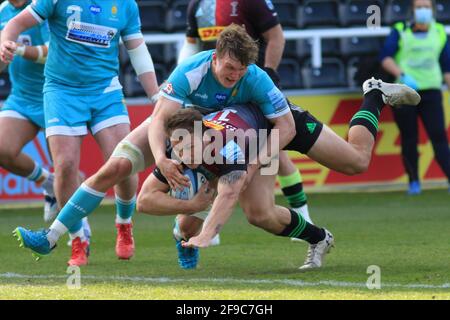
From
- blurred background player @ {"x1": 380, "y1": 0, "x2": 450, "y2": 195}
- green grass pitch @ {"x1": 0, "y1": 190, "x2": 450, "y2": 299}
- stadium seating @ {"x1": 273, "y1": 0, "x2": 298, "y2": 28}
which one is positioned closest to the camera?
green grass pitch @ {"x1": 0, "y1": 190, "x2": 450, "y2": 299}

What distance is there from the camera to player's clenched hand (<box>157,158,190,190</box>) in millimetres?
7562

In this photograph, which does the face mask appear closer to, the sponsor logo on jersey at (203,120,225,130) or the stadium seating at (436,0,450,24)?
the stadium seating at (436,0,450,24)

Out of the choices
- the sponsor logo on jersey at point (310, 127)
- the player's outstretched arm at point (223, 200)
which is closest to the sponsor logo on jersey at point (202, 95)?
the player's outstretched arm at point (223, 200)

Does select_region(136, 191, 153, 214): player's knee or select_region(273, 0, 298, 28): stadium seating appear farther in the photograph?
select_region(273, 0, 298, 28): stadium seating

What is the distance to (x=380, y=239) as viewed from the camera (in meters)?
10.1

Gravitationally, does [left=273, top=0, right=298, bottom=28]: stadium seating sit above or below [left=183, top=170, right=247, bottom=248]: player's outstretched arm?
below

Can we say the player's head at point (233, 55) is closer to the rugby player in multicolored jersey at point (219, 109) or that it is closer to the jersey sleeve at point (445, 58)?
the rugby player in multicolored jersey at point (219, 109)

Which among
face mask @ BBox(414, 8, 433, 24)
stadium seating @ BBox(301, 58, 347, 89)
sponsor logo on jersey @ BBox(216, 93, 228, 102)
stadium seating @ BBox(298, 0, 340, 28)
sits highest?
sponsor logo on jersey @ BBox(216, 93, 228, 102)

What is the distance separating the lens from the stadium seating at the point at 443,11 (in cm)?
1670

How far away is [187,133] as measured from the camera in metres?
7.56

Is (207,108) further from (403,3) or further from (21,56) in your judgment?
(403,3)

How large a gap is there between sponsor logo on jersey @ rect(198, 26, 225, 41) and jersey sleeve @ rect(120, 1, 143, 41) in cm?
110

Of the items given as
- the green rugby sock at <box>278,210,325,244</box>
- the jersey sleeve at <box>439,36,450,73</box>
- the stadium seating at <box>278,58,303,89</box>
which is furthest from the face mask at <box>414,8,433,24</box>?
the green rugby sock at <box>278,210,325,244</box>

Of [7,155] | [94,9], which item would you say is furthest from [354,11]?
[94,9]
